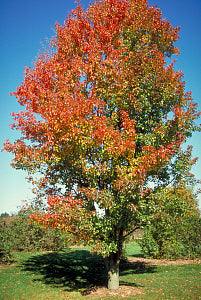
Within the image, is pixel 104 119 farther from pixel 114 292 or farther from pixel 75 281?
pixel 75 281

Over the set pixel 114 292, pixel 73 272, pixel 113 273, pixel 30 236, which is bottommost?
pixel 73 272

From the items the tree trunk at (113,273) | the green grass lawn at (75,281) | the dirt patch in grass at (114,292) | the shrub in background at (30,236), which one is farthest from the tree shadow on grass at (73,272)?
the shrub in background at (30,236)

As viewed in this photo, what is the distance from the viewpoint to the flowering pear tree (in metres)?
7.48

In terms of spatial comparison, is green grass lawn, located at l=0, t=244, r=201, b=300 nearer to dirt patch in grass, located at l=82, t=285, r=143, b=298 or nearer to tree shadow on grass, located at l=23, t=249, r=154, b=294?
tree shadow on grass, located at l=23, t=249, r=154, b=294

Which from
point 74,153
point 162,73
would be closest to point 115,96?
point 162,73

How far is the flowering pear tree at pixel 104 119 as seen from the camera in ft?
24.5

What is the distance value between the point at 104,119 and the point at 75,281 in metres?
8.64

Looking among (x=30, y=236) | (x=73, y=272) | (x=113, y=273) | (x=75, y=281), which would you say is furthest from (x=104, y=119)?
(x=30, y=236)

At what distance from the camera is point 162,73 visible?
9055 millimetres

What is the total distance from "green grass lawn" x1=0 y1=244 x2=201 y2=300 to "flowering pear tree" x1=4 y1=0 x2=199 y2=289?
194cm

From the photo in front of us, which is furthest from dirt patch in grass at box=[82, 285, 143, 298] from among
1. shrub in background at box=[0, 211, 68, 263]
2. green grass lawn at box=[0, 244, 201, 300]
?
shrub in background at box=[0, 211, 68, 263]

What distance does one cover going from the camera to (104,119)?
27.8 feet

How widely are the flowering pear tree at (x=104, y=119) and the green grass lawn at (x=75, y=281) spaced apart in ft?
6.37

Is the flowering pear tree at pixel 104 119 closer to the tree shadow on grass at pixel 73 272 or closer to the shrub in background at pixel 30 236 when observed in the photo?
the tree shadow on grass at pixel 73 272
